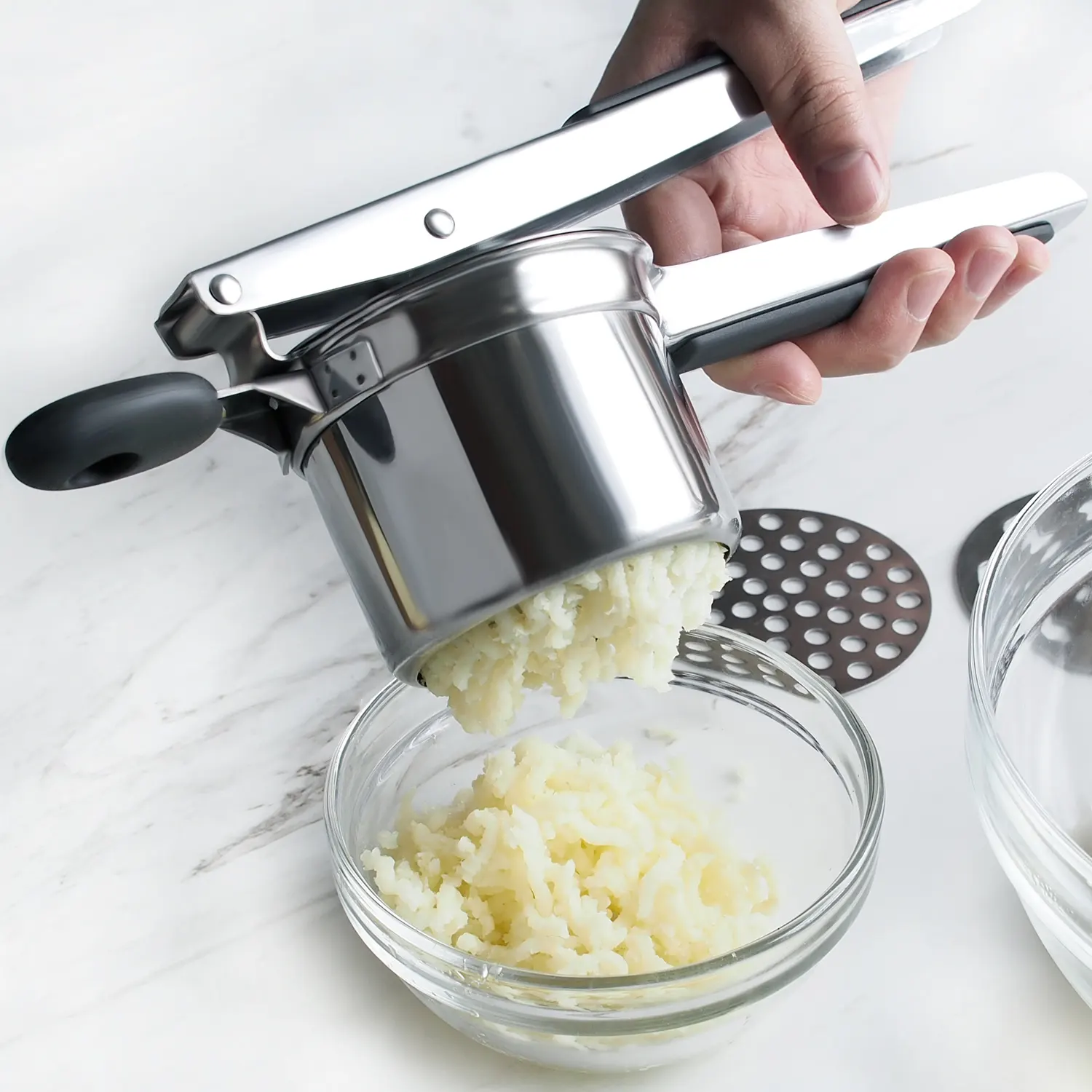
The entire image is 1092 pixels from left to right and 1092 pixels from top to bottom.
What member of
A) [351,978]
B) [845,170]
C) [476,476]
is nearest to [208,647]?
[351,978]

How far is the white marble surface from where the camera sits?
785 mm

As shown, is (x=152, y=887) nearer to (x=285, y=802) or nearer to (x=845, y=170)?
(x=285, y=802)

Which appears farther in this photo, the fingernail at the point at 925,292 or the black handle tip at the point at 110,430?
the fingernail at the point at 925,292

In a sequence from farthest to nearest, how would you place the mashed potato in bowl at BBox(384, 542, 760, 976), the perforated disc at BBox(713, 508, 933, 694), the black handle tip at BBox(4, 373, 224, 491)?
the perforated disc at BBox(713, 508, 933, 694), the mashed potato in bowl at BBox(384, 542, 760, 976), the black handle tip at BBox(4, 373, 224, 491)

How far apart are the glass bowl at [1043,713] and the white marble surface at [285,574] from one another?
65mm

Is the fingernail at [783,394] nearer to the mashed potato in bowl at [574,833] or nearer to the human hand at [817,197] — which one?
the human hand at [817,197]

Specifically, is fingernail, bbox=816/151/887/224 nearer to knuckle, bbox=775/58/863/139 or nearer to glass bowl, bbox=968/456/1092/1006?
knuckle, bbox=775/58/863/139

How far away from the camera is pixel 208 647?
1.05 metres

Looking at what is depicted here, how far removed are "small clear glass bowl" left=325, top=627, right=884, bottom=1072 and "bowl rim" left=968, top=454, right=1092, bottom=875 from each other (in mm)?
88

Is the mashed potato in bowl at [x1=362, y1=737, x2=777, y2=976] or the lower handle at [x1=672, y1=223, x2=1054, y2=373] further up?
the lower handle at [x1=672, y1=223, x2=1054, y2=373]

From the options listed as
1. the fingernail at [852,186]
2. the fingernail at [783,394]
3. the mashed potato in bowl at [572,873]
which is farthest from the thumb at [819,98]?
the mashed potato in bowl at [572,873]

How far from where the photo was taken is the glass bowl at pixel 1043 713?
0.65 metres

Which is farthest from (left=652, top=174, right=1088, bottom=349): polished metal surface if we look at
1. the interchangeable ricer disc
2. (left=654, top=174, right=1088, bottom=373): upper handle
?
the interchangeable ricer disc

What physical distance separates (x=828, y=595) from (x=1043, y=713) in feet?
0.68
